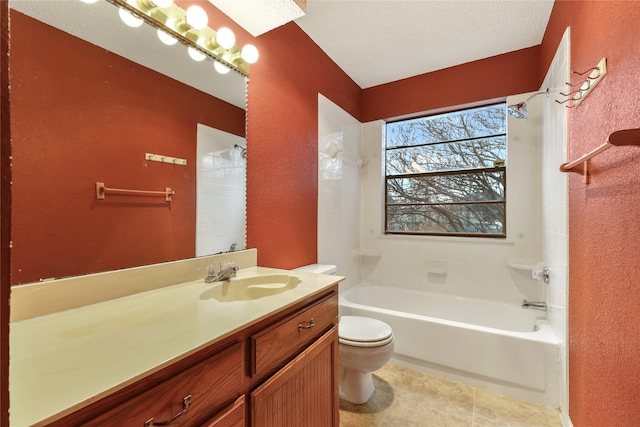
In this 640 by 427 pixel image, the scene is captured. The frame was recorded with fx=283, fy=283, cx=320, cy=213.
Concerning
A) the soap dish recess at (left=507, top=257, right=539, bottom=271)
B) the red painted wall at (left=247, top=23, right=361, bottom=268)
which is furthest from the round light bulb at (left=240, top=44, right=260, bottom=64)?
the soap dish recess at (left=507, top=257, right=539, bottom=271)

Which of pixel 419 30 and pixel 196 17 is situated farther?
pixel 419 30

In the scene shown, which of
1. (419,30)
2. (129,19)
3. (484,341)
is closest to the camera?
(129,19)

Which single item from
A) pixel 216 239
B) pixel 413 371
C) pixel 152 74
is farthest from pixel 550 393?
pixel 152 74

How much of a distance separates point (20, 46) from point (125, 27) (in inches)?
14.9

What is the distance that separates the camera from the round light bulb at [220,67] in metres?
1.48

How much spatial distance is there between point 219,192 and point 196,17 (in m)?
Result: 0.79

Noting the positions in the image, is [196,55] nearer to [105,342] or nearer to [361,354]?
[105,342]

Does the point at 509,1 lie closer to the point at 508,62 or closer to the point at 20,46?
the point at 508,62

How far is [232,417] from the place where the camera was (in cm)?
78

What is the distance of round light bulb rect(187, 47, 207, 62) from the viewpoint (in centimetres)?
136

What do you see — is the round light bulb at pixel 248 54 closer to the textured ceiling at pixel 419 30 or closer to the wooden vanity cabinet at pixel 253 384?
the textured ceiling at pixel 419 30

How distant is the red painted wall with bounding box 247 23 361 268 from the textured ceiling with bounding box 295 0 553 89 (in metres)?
0.23

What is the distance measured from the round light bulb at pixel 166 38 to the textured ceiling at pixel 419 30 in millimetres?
1011

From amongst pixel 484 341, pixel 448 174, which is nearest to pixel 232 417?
pixel 484 341
